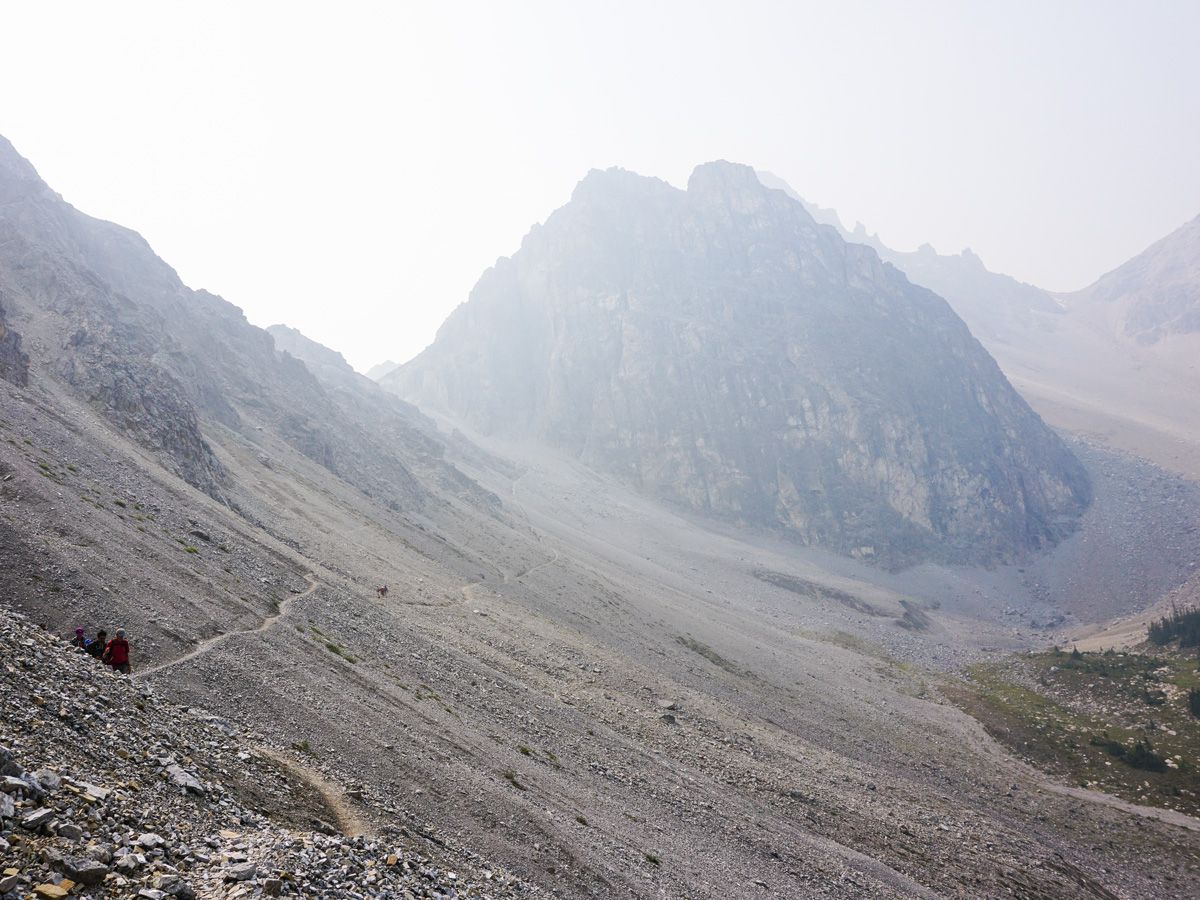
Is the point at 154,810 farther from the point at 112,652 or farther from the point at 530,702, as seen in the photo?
the point at 530,702

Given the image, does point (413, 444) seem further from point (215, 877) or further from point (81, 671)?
point (215, 877)

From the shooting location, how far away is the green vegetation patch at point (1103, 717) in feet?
196

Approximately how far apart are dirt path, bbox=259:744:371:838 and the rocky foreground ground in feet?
0.32

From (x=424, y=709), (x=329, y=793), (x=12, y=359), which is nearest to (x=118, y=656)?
(x=329, y=793)

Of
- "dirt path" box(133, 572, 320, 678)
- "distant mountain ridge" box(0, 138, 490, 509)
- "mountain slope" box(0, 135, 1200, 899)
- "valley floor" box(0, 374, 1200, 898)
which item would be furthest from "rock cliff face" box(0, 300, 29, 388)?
"dirt path" box(133, 572, 320, 678)

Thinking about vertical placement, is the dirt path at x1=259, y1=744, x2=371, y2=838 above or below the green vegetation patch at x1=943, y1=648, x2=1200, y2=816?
above

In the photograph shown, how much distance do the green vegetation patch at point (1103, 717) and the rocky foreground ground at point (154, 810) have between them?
214ft

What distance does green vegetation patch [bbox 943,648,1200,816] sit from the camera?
5959 cm

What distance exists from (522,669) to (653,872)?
23.1 m

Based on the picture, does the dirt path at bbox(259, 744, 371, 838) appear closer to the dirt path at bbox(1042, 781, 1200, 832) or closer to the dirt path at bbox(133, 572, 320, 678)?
the dirt path at bbox(133, 572, 320, 678)

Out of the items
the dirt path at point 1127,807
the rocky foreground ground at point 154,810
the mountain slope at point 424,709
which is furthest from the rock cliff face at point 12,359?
the dirt path at point 1127,807

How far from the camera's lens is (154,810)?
1373cm

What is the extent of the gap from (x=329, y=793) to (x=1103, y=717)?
3362 inches

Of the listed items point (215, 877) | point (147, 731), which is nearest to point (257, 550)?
point (147, 731)
